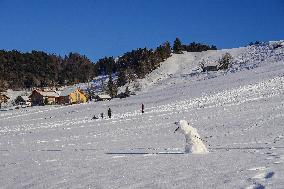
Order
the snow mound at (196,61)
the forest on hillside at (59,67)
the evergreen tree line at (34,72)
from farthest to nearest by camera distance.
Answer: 1. the evergreen tree line at (34,72)
2. the forest on hillside at (59,67)
3. the snow mound at (196,61)

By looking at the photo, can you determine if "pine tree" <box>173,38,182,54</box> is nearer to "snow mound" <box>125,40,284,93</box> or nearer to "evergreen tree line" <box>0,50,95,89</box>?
"snow mound" <box>125,40,284,93</box>

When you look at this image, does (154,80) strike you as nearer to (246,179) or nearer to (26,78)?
(26,78)

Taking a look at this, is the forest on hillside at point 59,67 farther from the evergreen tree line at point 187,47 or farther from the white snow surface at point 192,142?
the white snow surface at point 192,142

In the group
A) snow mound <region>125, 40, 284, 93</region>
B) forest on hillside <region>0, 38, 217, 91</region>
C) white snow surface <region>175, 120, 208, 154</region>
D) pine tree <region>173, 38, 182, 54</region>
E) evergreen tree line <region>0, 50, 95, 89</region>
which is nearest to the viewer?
white snow surface <region>175, 120, 208, 154</region>

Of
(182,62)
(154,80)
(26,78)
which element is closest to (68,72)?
(26,78)

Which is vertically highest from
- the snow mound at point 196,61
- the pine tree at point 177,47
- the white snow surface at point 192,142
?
the pine tree at point 177,47

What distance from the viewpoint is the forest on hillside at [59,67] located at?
522ft

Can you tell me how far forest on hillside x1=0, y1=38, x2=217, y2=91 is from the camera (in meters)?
159

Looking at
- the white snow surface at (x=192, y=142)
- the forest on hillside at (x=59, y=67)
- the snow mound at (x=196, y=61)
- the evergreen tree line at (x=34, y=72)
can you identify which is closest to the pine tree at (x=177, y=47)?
the forest on hillside at (x=59, y=67)

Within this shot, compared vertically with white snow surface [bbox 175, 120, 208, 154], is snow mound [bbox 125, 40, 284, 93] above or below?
above

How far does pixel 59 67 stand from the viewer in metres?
195

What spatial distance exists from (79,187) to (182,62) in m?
152

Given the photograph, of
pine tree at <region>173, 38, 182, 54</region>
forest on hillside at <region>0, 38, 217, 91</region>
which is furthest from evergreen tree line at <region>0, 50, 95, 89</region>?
pine tree at <region>173, 38, 182, 54</region>

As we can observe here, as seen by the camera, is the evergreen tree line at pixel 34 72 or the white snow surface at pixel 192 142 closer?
the white snow surface at pixel 192 142
